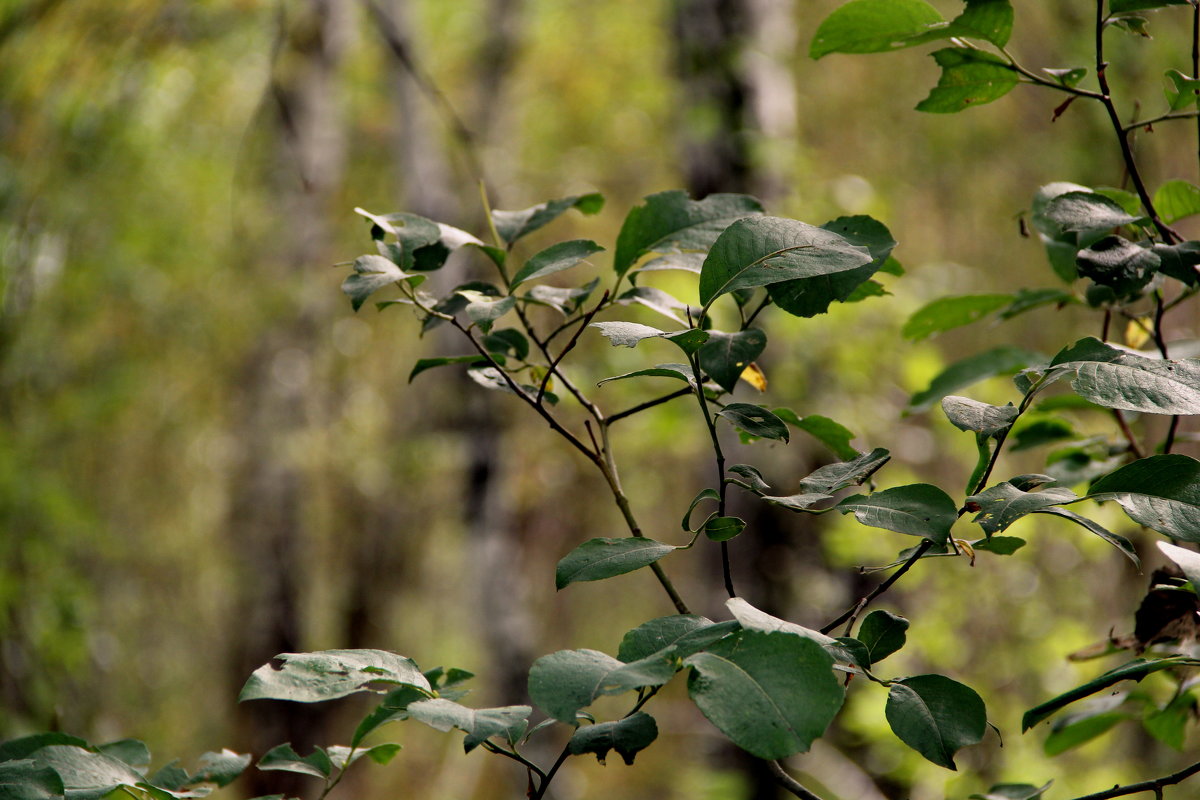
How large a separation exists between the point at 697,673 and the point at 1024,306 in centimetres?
66

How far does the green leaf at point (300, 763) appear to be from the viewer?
2.13 feet

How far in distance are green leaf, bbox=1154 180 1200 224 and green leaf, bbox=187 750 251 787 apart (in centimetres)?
87

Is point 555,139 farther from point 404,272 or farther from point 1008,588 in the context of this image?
point 404,272

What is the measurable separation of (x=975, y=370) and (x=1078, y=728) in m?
0.38

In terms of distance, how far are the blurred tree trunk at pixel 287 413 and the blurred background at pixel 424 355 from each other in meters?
0.03

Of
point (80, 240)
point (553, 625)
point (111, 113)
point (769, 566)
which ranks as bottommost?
point (553, 625)

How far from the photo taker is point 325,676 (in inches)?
21.5

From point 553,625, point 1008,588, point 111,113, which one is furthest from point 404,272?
point 553,625

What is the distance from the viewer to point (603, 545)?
631 mm

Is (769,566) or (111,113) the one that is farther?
(769,566)

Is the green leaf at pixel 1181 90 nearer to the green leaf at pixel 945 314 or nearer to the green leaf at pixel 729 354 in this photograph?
the green leaf at pixel 945 314

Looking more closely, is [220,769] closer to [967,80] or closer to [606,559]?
[606,559]

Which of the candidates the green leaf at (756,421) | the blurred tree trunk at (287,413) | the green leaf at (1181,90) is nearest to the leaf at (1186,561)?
the green leaf at (756,421)

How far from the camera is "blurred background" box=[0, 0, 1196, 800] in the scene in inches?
103
